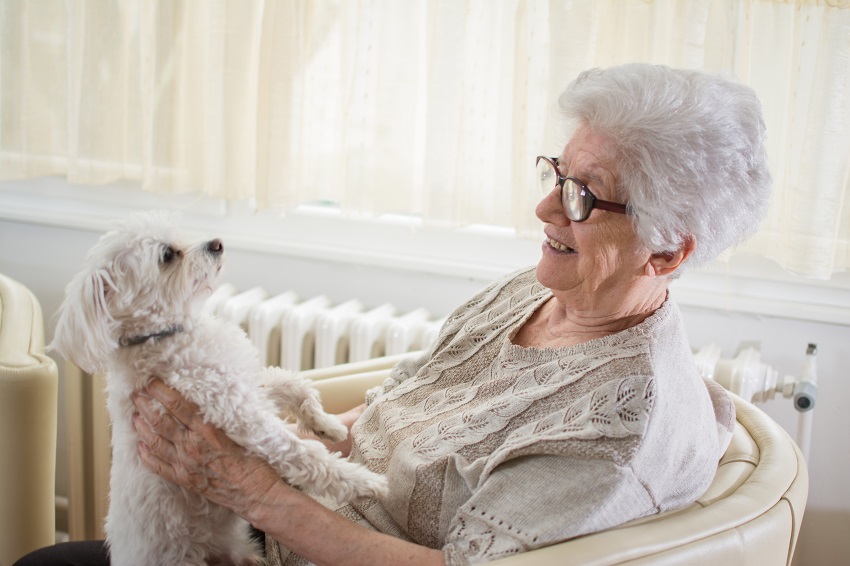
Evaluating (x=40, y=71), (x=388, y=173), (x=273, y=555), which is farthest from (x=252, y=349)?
(x=40, y=71)

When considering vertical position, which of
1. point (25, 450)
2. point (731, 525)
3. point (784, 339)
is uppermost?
point (784, 339)

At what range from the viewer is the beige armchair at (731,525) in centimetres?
109

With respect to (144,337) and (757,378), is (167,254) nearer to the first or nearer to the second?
(144,337)

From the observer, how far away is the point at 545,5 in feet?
6.70

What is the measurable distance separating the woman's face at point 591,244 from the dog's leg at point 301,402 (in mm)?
480

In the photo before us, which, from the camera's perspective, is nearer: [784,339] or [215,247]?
[215,247]

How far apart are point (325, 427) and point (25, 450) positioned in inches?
23.4

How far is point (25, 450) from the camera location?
1.62 m

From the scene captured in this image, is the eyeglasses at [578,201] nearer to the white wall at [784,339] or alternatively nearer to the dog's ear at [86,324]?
the dog's ear at [86,324]

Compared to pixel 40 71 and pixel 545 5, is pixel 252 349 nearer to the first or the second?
pixel 545 5

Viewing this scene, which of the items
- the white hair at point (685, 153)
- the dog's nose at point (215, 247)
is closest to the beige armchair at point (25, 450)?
the dog's nose at point (215, 247)

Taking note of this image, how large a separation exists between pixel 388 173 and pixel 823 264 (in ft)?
3.65

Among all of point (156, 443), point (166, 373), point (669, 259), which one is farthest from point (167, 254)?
point (669, 259)

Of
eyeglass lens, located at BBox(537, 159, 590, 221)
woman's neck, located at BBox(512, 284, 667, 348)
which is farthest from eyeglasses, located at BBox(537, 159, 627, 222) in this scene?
woman's neck, located at BBox(512, 284, 667, 348)
